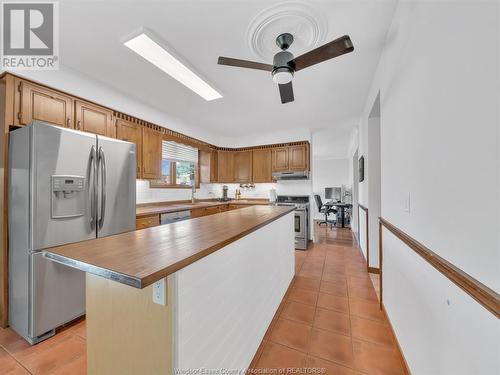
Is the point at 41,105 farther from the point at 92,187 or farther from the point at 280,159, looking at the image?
the point at 280,159

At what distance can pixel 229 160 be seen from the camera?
533 cm

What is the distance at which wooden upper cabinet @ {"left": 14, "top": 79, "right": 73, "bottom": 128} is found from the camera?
1932 mm

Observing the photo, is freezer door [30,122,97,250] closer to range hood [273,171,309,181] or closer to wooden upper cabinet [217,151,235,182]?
wooden upper cabinet [217,151,235,182]

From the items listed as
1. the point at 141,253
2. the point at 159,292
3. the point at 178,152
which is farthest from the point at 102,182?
the point at 178,152

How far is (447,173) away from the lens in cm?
91

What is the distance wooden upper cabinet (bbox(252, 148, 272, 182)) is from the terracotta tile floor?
9.14 feet

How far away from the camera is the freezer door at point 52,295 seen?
1.71 metres

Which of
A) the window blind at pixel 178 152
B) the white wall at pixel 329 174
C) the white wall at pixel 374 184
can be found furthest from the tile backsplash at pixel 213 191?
the white wall at pixel 329 174

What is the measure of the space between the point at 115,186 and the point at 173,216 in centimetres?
112

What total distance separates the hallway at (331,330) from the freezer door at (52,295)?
68.5 inches

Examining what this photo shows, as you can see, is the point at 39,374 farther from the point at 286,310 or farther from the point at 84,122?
the point at 84,122

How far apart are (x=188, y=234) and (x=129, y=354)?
1.97ft

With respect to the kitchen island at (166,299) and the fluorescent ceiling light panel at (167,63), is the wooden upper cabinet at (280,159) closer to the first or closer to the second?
the fluorescent ceiling light panel at (167,63)

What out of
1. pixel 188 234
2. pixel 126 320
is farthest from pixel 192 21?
pixel 126 320
